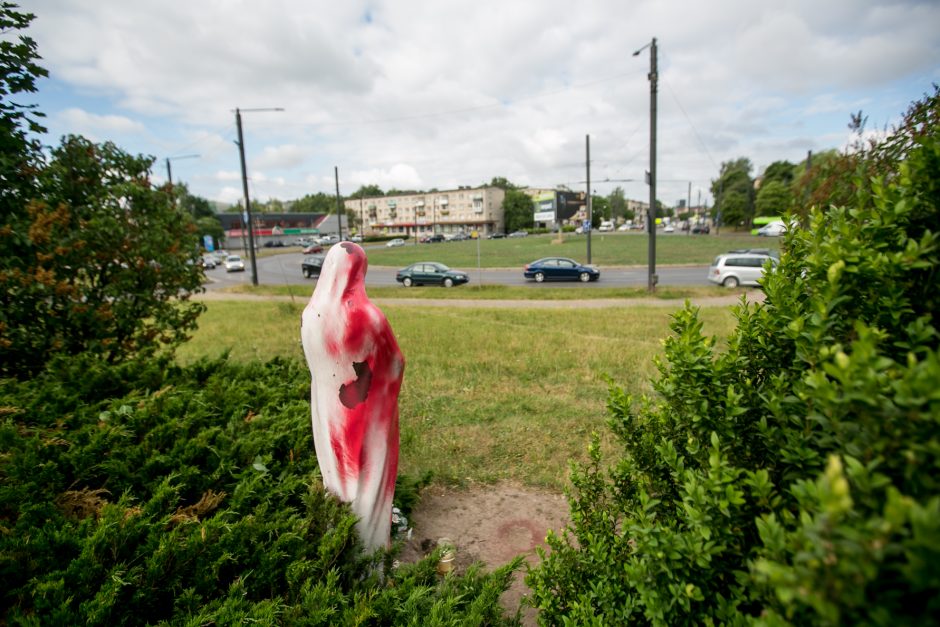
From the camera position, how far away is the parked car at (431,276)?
935 inches

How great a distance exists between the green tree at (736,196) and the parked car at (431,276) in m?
57.0

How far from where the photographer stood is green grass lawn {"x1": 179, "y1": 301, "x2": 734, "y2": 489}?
564 cm

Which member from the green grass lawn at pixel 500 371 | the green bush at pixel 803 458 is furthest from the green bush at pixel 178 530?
the green grass lawn at pixel 500 371

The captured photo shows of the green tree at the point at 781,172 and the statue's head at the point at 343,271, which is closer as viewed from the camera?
the statue's head at the point at 343,271

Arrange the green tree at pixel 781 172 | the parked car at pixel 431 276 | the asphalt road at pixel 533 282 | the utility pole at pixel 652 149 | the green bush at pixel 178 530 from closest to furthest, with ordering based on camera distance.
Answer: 1. the green bush at pixel 178 530
2. the utility pole at pixel 652 149
3. the asphalt road at pixel 533 282
4. the parked car at pixel 431 276
5. the green tree at pixel 781 172

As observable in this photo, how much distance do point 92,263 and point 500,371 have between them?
20.3 feet

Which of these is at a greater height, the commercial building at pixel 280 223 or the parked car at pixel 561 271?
the commercial building at pixel 280 223

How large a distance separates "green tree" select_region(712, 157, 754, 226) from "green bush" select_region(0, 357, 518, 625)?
74.4 metres

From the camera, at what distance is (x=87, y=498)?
2.82 m

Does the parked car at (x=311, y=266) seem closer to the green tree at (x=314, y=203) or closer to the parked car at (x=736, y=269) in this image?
the parked car at (x=736, y=269)

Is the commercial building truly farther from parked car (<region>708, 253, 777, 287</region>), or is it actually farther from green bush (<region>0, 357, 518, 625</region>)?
green bush (<region>0, 357, 518, 625</region>)

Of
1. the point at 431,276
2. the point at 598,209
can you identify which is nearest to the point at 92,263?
the point at 431,276

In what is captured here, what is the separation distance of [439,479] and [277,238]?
8337cm

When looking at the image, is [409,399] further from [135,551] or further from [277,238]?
[277,238]
